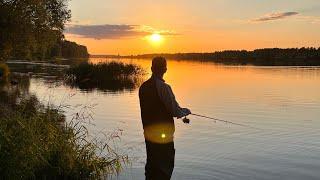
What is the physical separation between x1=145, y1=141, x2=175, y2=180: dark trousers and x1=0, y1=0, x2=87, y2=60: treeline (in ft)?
102

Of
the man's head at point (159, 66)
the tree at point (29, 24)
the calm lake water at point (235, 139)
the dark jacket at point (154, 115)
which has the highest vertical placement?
the tree at point (29, 24)

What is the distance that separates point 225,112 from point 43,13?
18.9 metres

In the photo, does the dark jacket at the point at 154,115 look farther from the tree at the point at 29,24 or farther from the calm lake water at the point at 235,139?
the tree at the point at 29,24

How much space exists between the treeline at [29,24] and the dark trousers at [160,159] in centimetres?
3095

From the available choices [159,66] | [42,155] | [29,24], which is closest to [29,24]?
[29,24]

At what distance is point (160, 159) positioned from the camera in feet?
28.6

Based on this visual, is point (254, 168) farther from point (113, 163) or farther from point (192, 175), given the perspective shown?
point (113, 163)

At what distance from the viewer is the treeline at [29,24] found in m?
37.5

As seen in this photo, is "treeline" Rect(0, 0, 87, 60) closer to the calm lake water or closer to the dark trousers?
the calm lake water

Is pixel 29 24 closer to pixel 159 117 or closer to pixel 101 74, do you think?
pixel 101 74

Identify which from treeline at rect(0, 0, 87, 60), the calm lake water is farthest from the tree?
the calm lake water

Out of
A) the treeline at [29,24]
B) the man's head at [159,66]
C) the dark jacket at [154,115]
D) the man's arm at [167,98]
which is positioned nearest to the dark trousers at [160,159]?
the dark jacket at [154,115]

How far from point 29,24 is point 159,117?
32.4 metres

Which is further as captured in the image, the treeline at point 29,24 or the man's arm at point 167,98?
the treeline at point 29,24
